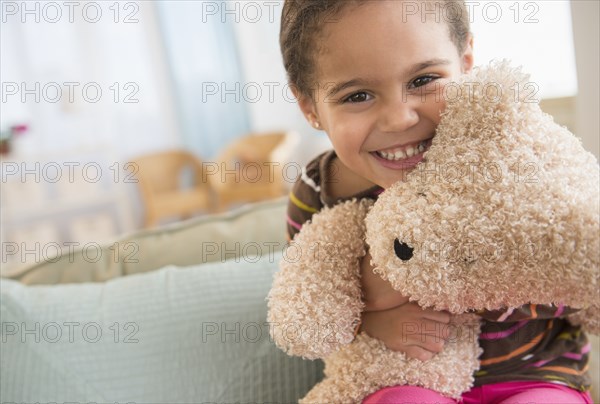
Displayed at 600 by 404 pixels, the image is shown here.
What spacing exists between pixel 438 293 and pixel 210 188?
344 centimetres

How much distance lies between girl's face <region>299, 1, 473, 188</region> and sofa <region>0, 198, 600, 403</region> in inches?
15.5

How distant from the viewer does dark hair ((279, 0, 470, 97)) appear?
0.65 meters

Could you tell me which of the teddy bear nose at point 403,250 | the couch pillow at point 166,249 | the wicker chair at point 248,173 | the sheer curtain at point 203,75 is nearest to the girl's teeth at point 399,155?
the teddy bear nose at point 403,250

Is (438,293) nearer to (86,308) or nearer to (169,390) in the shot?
(169,390)

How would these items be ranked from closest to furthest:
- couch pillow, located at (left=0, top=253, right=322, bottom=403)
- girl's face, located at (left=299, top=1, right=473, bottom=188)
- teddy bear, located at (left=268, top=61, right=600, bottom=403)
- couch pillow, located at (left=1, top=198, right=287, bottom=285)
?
1. teddy bear, located at (left=268, top=61, right=600, bottom=403)
2. girl's face, located at (left=299, top=1, right=473, bottom=188)
3. couch pillow, located at (left=0, top=253, right=322, bottom=403)
4. couch pillow, located at (left=1, top=198, right=287, bottom=285)

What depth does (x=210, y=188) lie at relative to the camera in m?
3.92

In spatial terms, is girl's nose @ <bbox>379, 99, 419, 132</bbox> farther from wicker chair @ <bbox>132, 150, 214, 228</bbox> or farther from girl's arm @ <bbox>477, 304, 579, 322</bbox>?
wicker chair @ <bbox>132, 150, 214, 228</bbox>

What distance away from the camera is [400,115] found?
2.05ft

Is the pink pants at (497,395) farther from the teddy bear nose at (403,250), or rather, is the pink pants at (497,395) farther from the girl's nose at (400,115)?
the girl's nose at (400,115)

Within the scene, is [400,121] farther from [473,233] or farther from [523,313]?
[523,313]

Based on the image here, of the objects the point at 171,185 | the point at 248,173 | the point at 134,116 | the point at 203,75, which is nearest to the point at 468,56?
the point at 248,173

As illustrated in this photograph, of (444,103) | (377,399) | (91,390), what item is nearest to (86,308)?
(91,390)

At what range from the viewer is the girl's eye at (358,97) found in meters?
0.66

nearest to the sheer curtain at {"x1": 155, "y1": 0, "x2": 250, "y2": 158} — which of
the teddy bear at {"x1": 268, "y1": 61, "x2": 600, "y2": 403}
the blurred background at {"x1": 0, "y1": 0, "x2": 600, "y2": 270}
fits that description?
the blurred background at {"x1": 0, "y1": 0, "x2": 600, "y2": 270}
